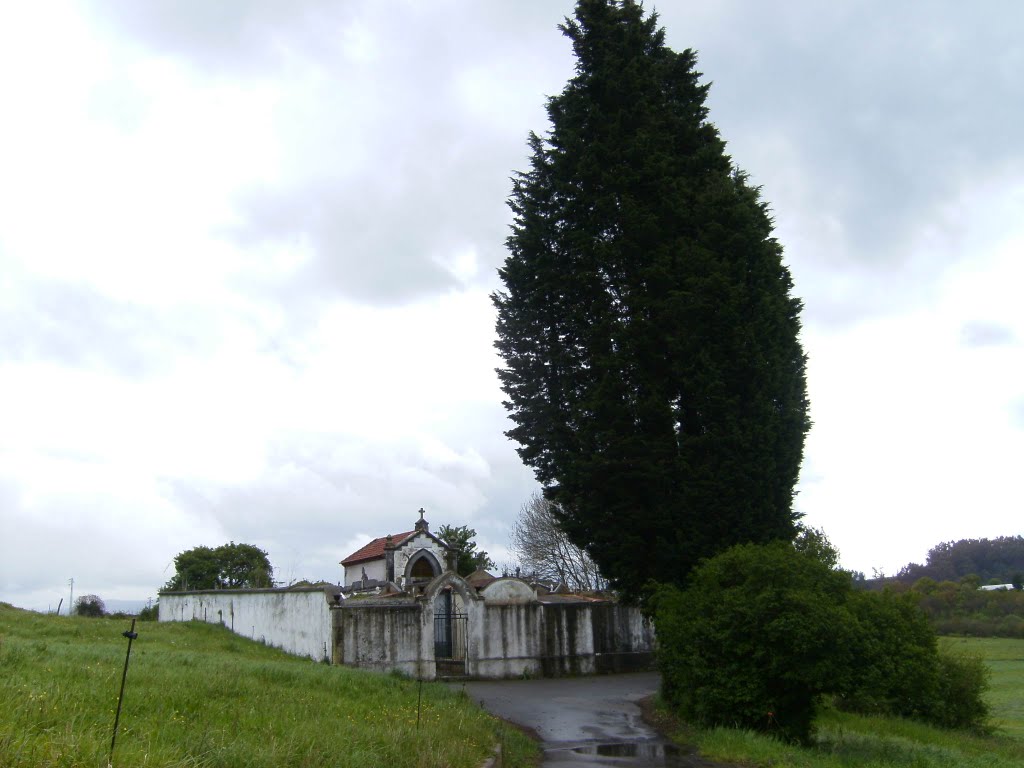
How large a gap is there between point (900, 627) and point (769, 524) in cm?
352

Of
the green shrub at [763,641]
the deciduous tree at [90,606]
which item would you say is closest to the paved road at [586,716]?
the green shrub at [763,641]

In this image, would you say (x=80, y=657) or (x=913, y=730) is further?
(x=913, y=730)

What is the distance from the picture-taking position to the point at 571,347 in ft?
65.2

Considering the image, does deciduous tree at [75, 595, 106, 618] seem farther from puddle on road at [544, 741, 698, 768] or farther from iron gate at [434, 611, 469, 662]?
puddle on road at [544, 741, 698, 768]

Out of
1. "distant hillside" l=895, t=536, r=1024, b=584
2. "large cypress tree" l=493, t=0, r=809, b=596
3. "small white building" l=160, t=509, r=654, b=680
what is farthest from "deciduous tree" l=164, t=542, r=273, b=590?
"distant hillside" l=895, t=536, r=1024, b=584

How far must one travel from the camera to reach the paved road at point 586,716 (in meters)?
12.7

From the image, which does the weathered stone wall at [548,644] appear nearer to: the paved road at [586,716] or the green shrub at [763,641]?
the paved road at [586,716]

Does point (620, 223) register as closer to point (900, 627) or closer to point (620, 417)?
point (620, 417)

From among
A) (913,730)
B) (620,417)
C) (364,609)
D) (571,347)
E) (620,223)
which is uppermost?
(620,223)

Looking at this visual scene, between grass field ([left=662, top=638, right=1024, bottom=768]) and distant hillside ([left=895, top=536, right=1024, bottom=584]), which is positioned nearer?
grass field ([left=662, top=638, right=1024, bottom=768])

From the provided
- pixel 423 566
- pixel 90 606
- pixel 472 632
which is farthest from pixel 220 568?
pixel 472 632

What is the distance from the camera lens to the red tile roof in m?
38.6

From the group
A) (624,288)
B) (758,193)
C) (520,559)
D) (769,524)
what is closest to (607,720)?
(769,524)

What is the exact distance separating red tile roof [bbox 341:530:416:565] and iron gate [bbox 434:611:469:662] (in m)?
13.2
